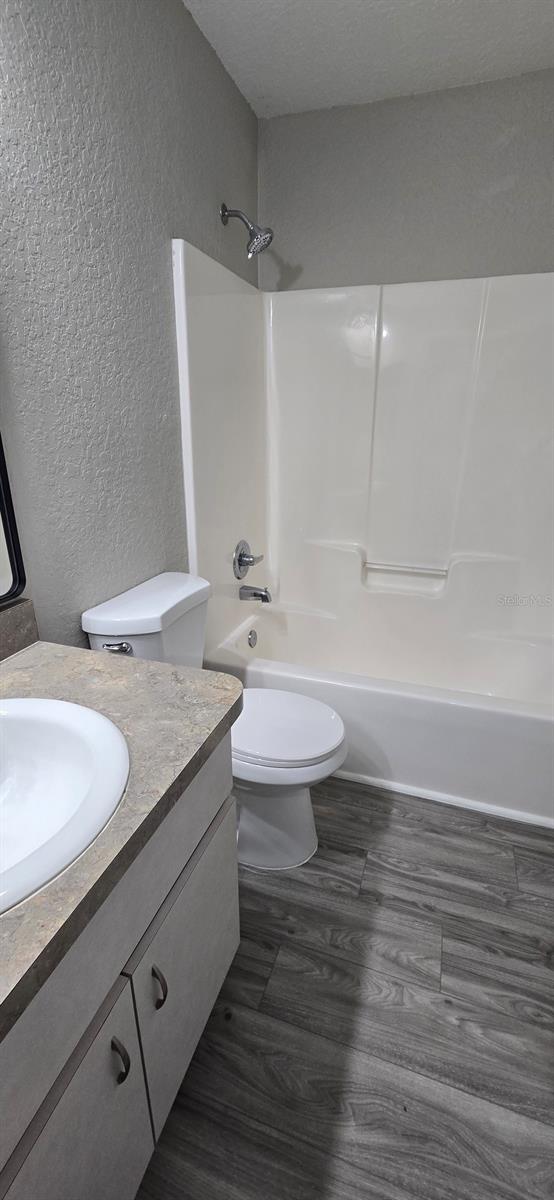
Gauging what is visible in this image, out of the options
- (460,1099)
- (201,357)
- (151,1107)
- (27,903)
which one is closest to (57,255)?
(201,357)

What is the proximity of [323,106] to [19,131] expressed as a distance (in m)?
1.57

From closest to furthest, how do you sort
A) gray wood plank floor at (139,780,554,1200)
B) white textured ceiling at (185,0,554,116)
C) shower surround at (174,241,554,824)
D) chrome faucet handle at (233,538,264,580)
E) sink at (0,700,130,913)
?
sink at (0,700,130,913)
gray wood plank floor at (139,780,554,1200)
white textured ceiling at (185,0,554,116)
shower surround at (174,241,554,824)
chrome faucet handle at (233,538,264,580)

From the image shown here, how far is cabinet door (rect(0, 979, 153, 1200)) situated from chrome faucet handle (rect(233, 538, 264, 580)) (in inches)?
61.4

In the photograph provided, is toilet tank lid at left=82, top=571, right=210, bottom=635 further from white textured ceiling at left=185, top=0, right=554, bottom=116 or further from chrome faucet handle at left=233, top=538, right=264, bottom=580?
white textured ceiling at left=185, top=0, right=554, bottom=116

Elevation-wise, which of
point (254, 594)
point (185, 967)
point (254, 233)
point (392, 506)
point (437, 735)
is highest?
point (254, 233)

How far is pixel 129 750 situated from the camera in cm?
74

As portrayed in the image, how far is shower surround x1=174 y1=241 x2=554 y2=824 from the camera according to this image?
1.74 meters

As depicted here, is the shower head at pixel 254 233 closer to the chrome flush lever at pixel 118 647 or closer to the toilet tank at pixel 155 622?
the toilet tank at pixel 155 622

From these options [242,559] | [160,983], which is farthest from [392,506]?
[160,983]

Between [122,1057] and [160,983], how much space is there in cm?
10

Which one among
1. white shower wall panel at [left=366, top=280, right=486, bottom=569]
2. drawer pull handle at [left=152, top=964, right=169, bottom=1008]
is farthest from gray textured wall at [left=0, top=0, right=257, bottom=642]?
white shower wall panel at [left=366, top=280, right=486, bottom=569]

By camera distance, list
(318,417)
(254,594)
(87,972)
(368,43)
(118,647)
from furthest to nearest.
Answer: (318,417)
(254,594)
(368,43)
(118,647)
(87,972)

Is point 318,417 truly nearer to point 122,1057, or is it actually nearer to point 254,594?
point 254,594

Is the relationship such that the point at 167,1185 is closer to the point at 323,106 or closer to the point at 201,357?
the point at 201,357
